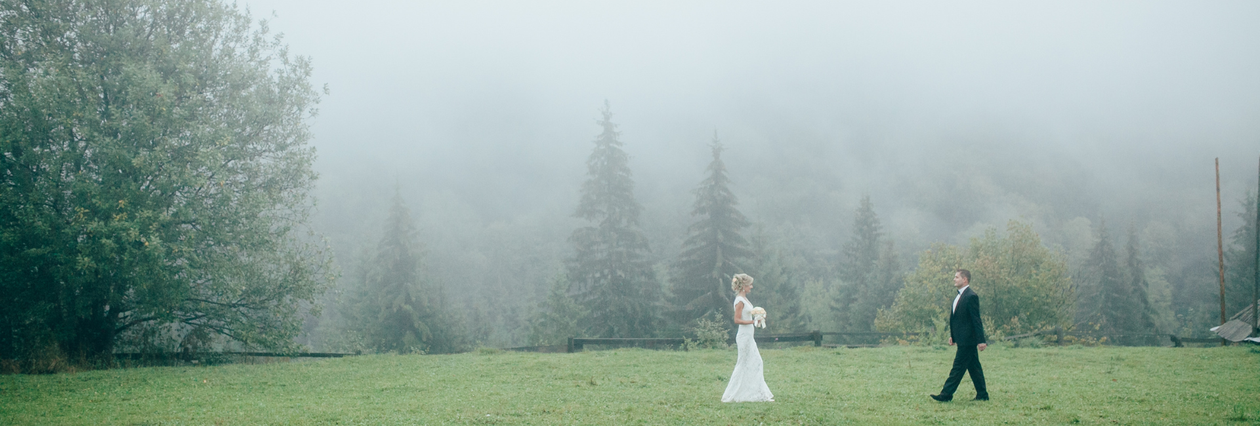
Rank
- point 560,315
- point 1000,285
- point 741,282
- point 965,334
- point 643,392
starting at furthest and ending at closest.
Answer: point 560,315
point 1000,285
point 643,392
point 741,282
point 965,334

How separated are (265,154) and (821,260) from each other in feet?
329

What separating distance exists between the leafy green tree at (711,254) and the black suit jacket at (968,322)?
27143 millimetres

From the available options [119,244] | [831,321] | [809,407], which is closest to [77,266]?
[119,244]

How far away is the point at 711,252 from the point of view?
3806 centimetres

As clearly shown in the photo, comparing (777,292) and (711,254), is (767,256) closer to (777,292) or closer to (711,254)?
(777,292)

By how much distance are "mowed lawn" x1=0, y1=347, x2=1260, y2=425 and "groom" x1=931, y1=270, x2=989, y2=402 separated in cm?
40

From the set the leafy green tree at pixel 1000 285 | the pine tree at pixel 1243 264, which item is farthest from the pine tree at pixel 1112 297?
the leafy green tree at pixel 1000 285

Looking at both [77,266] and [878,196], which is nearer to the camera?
[77,266]

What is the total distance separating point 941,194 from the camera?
171 m

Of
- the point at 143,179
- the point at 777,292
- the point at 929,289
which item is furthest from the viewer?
the point at 777,292

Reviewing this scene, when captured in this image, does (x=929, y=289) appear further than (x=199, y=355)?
Yes

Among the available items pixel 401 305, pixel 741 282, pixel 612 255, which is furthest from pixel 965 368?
pixel 401 305

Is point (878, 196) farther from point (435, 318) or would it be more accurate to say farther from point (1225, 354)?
point (1225, 354)

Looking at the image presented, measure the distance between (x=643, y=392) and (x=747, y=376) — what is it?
2.18 metres
